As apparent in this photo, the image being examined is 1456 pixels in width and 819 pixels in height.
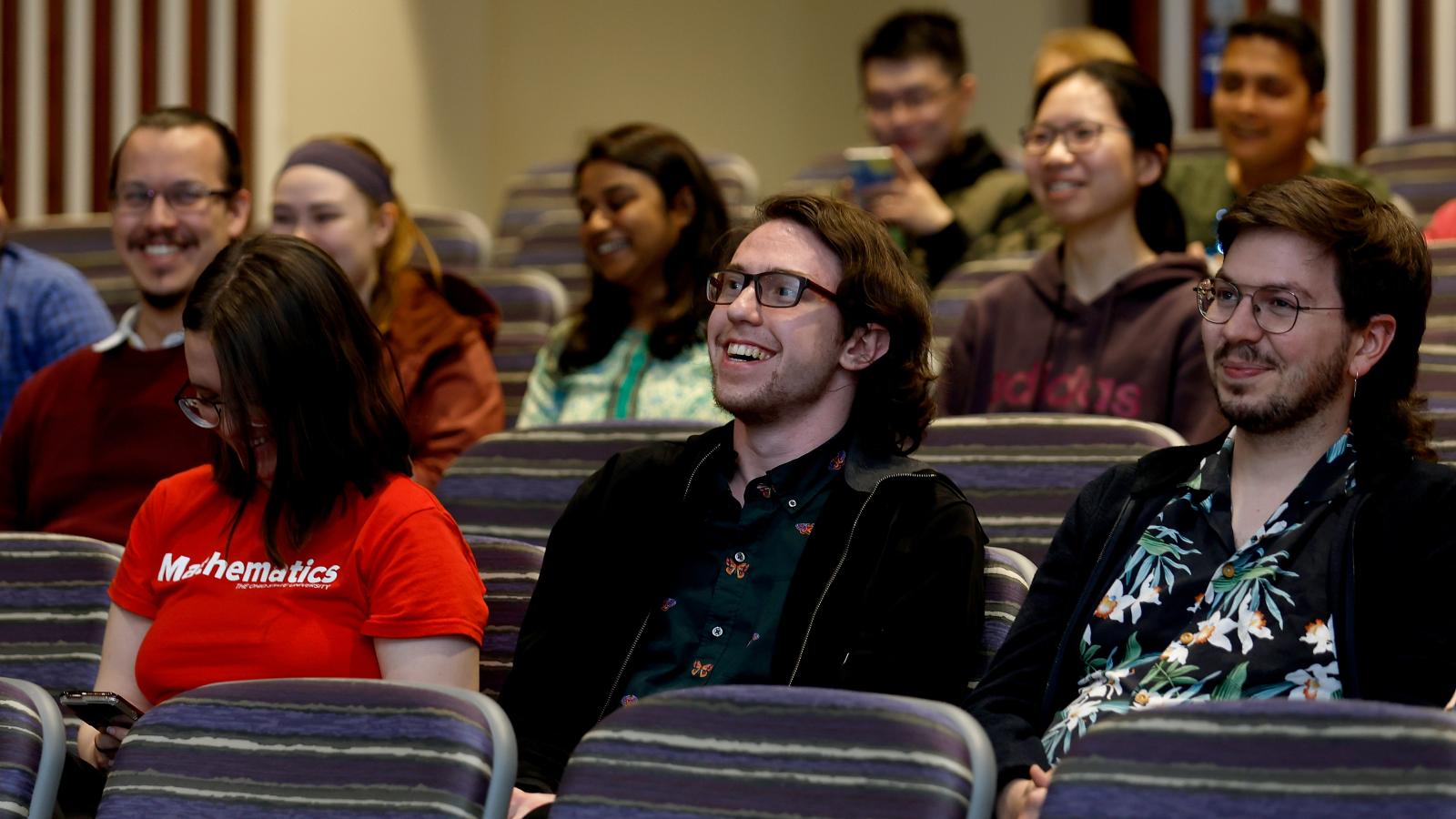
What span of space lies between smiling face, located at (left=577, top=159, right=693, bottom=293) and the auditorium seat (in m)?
1.32

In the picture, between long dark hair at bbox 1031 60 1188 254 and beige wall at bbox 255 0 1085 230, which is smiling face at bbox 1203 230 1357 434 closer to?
long dark hair at bbox 1031 60 1188 254

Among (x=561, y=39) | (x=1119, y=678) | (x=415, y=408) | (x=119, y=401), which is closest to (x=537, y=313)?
(x=415, y=408)

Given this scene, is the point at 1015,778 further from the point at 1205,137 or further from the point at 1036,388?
the point at 1205,137

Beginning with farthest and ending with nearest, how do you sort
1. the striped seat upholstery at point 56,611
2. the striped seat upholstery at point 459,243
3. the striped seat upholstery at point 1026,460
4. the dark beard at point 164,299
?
the striped seat upholstery at point 459,243 → the dark beard at point 164,299 → the striped seat upholstery at point 1026,460 → the striped seat upholstery at point 56,611

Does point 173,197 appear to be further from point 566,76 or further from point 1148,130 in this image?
point 566,76

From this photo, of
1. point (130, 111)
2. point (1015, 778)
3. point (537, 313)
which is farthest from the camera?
point (130, 111)

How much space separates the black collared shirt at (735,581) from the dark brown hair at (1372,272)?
60 cm

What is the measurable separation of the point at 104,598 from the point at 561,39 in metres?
4.78

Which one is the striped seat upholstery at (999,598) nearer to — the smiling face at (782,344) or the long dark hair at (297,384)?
the smiling face at (782,344)

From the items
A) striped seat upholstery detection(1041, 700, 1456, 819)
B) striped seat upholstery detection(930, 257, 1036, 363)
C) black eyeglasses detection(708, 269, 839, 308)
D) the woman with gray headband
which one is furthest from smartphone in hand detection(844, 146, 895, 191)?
striped seat upholstery detection(1041, 700, 1456, 819)

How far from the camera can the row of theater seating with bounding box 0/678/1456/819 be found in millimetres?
1580

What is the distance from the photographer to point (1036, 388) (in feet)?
10.9

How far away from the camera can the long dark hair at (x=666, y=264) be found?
353cm

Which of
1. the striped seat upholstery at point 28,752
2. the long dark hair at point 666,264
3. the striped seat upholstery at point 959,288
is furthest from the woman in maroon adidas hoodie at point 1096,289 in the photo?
the striped seat upholstery at point 28,752
